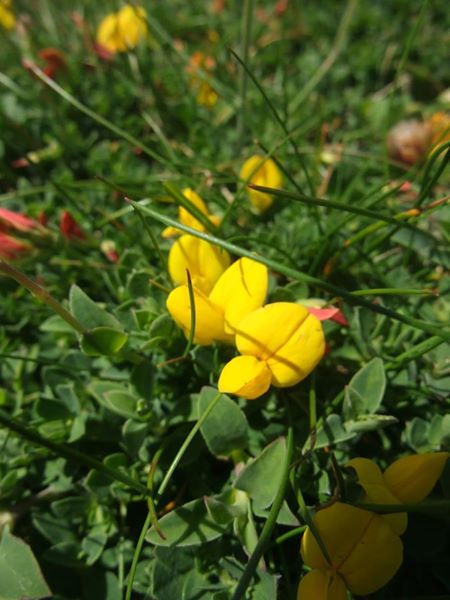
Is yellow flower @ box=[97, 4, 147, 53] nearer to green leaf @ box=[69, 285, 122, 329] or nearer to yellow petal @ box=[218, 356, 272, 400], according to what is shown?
green leaf @ box=[69, 285, 122, 329]

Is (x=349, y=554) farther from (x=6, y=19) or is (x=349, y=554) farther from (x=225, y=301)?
(x=6, y=19)

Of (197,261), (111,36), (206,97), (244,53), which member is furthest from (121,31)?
(197,261)

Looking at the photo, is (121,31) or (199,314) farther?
(121,31)

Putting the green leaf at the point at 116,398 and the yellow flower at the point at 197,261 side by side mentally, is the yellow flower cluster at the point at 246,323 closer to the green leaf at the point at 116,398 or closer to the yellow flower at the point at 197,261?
the yellow flower at the point at 197,261

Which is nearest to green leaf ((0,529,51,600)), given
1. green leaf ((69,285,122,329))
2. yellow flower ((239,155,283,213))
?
green leaf ((69,285,122,329))

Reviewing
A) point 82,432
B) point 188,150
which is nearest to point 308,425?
point 82,432

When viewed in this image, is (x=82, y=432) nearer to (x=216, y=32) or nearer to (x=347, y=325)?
(x=347, y=325)
